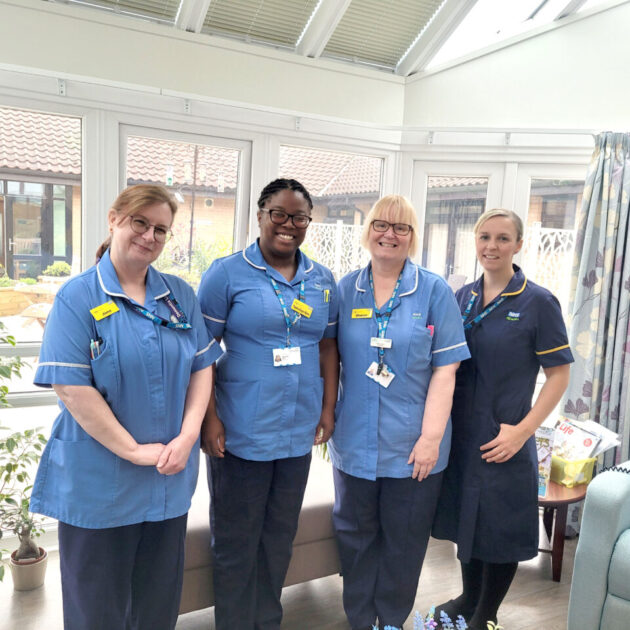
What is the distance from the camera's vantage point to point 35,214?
2844mm

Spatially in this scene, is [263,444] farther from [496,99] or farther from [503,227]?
[496,99]

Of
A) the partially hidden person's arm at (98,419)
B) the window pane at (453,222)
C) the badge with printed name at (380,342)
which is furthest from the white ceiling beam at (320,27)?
the partially hidden person's arm at (98,419)

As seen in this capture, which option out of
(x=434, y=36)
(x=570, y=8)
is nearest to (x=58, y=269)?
(x=434, y=36)

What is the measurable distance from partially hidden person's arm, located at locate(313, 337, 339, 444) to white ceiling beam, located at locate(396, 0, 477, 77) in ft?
6.92

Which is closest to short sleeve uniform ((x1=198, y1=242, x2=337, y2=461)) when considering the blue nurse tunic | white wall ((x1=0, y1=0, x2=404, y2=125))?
the blue nurse tunic

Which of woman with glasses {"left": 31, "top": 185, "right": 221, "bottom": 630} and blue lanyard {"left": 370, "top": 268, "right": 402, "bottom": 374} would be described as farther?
blue lanyard {"left": 370, "top": 268, "right": 402, "bottom": 374}

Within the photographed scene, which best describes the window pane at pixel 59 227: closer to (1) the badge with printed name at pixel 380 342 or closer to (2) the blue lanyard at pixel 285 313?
(2) the blue lanyard at pixel 285 313

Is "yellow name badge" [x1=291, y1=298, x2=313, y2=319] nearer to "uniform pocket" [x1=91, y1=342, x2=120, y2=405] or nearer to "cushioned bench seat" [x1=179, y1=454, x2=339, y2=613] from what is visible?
"uniform pocket" [x1=91, y1=342, x2=120, y2=405]

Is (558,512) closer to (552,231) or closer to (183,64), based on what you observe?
(552,231)

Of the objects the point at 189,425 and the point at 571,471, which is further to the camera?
the point at 571,471

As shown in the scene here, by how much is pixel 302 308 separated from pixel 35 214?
1727mm

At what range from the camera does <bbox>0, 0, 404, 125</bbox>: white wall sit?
2.63 meters

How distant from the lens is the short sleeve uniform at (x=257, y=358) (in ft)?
5.94

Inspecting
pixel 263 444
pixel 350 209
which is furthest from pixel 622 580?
pixel 350 209
